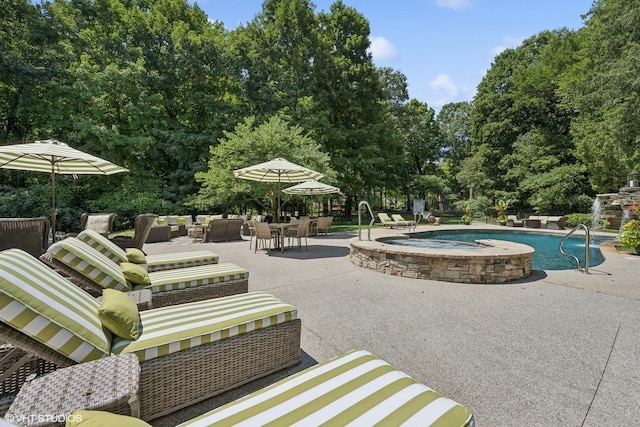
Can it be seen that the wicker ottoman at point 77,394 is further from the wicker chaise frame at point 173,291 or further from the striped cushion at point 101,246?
the striped cushion at point 101,246

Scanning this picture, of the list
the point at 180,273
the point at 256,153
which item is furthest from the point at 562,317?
the point at 256,153

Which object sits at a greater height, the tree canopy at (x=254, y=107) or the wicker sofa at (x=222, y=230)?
the tree canopy at (x=254, y=107)

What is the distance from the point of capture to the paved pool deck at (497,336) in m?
2.06

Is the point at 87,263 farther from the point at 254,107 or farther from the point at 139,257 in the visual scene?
the point at 254,107

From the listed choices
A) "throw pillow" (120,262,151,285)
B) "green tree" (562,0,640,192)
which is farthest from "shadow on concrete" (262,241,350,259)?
"green tree" (562,0,640,192)

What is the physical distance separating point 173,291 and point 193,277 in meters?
0.25

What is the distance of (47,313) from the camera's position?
5.22ft

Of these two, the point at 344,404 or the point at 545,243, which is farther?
the point at 545,243

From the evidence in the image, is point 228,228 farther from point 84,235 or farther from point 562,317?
point 562,317

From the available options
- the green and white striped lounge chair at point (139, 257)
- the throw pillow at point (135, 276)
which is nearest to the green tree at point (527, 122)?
the green and white striped lounge chair at point (139, 257)

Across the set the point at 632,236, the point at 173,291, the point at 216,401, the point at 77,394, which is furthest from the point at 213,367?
the point at 632,236

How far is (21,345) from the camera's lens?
4.85 feet

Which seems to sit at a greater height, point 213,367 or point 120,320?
point 120,320

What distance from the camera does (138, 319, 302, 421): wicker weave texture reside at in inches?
71.7
